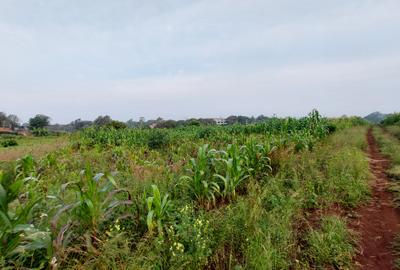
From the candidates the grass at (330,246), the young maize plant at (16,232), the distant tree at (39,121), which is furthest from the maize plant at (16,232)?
the distant tree at (39,121)

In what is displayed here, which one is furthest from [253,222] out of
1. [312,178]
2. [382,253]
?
[312,178]

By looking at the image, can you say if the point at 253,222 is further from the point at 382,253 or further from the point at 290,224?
the point at 382,253

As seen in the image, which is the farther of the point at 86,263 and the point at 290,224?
the point at 290,224

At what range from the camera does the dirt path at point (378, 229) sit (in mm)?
3326

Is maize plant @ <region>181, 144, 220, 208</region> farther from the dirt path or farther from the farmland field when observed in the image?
the dirt path

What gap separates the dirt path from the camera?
3326mm

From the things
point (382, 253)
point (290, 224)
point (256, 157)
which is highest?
point (256, 157)

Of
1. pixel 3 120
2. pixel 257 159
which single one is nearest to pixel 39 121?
pixel 3 120

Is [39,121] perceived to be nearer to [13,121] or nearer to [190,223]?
[13,121]

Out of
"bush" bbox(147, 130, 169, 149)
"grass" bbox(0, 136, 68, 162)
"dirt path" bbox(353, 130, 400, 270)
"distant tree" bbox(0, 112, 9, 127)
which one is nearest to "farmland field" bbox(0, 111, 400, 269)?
"dirt path" bbox(353, 130, 400, 270)

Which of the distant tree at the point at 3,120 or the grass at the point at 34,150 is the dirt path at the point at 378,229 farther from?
the distant tree at the point at 3,120

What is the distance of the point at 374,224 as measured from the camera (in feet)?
14.1

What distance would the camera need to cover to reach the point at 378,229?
163 inches

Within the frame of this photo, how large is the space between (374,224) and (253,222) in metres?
2.02
